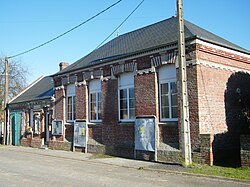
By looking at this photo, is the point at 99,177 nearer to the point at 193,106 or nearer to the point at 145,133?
the point at 145,133

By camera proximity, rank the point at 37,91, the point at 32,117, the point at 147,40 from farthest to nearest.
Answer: the point at 37,91 → the point at 32,117 → the point at 147,40

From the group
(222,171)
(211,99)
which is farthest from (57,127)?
(222,171)

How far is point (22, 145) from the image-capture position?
24766 mm

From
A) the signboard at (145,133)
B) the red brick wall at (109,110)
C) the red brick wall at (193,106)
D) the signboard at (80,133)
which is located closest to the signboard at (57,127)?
the signboard at (80,133)

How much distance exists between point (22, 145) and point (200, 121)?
57.5ft

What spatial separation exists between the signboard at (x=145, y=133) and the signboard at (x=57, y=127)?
295 inches

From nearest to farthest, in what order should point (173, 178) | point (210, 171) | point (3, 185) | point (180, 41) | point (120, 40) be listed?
point (3, 185) < point (173, 178) < point (210, 171) < point (180, 41) < point (120, 40)

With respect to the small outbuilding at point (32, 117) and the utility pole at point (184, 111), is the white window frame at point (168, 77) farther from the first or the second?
the small outbuilding at point (32, 117)

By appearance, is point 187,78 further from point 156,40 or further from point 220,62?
point 156,40

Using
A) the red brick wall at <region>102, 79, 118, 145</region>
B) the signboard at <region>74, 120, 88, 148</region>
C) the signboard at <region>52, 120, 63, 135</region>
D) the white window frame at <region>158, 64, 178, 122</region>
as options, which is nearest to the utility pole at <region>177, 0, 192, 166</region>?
the white window frame at <region>158, 64, 178, 122</region>

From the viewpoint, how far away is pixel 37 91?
88.2ft

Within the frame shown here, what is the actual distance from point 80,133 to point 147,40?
724 cm

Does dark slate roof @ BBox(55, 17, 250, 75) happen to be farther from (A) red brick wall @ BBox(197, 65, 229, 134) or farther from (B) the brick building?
(A) red brick wall @ BBox(197, 65, 229, 134)

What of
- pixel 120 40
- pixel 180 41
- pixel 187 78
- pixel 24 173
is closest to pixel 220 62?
pixel 187 78
